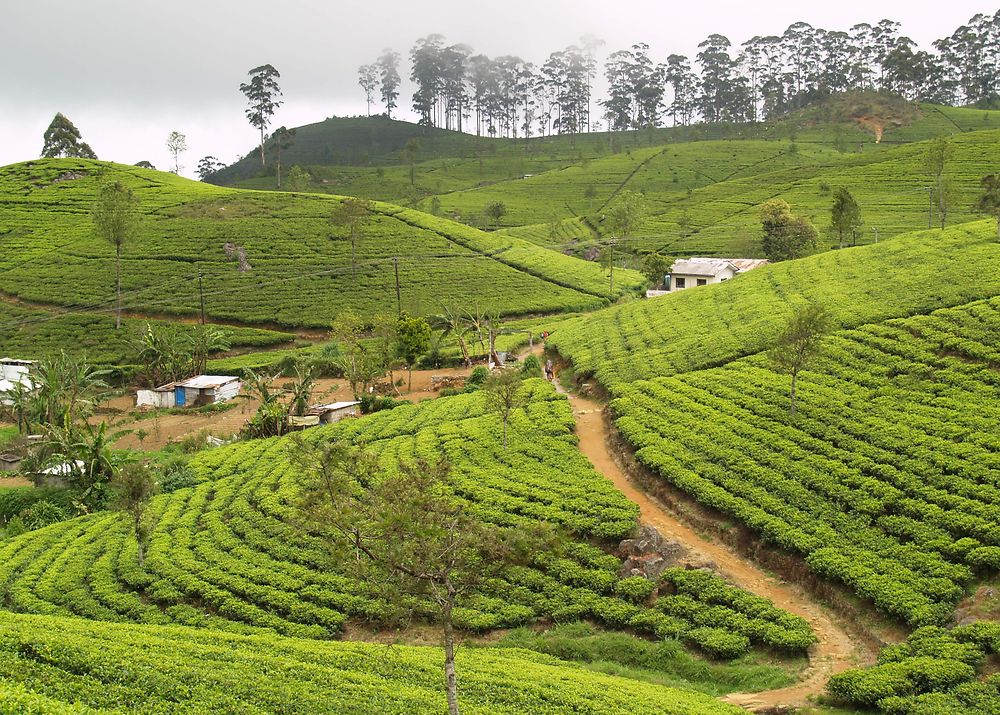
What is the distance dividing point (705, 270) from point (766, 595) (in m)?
50.7

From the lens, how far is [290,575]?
76.7ft

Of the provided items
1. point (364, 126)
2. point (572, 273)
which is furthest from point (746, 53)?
point (572, 273)

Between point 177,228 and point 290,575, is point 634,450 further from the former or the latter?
point 177,228

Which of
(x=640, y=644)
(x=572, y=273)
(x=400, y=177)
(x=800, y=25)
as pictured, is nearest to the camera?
(x=640, y=644)

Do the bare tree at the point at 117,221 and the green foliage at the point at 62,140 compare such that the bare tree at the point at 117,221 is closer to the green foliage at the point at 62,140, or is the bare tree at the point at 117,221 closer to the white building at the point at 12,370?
the white building at the point at 12,370

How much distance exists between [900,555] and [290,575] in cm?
1681

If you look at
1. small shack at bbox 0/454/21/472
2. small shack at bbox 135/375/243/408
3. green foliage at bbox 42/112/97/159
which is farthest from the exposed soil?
green foliage at bbox 42/112/97/159

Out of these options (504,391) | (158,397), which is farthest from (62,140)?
(504,391)

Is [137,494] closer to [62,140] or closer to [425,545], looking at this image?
[425,545]

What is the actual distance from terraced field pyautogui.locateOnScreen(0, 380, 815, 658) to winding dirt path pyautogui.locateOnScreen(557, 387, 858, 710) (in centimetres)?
66

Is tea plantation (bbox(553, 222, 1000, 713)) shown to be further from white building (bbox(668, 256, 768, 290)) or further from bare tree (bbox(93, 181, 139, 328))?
bare tree (bbox(93, 181, 139, 328))

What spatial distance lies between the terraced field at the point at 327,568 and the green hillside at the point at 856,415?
300cm

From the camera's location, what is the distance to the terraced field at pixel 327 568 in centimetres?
2061

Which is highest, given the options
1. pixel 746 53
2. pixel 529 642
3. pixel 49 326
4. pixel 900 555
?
pixel 746 53
